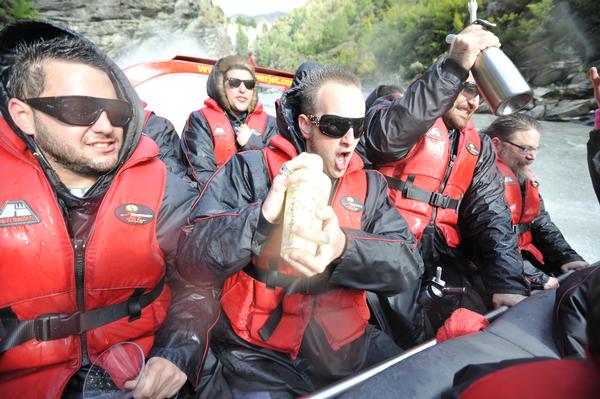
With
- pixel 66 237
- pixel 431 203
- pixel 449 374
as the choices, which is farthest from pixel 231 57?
pixel 449 374

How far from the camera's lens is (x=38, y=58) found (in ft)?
4.64

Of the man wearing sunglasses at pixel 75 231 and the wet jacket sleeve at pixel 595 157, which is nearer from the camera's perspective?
the man wearing sunglasses at pixel 75 231

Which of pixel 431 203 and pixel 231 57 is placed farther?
pixel 231 57

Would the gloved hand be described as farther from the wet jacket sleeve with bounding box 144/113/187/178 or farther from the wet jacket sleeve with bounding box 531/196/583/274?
the wet jacket sleeve with bounding box 144/113/187/178

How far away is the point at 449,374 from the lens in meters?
1.08

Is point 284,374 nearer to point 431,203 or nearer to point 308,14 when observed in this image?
point 431,203

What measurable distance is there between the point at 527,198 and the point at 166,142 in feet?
11.0

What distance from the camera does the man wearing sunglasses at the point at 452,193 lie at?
7.38 ft

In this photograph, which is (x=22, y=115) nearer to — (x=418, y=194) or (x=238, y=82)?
(x=418, y=194)

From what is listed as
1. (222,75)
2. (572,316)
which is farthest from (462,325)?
(222,75)

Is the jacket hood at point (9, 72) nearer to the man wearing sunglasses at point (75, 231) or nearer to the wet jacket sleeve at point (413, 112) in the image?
the man wearing sunglasses at point (75, 231)

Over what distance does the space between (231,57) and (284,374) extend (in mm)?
3534

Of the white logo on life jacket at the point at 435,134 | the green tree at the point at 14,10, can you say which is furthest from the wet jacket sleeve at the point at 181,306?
the green tree at the point at 14,10

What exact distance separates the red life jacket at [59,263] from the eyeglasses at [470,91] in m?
1.95
